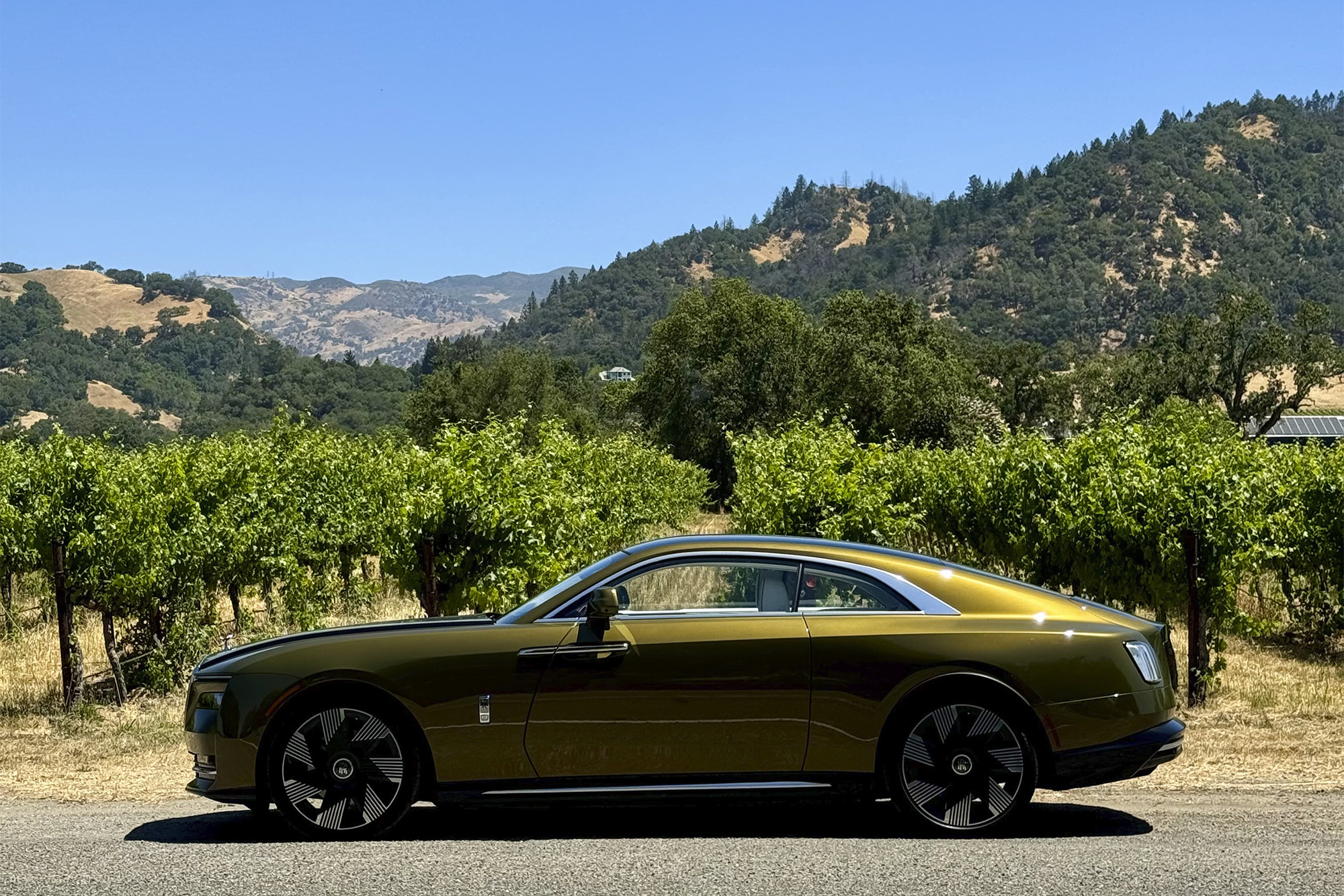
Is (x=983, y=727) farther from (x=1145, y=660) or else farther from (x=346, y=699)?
(x=346, y=699)

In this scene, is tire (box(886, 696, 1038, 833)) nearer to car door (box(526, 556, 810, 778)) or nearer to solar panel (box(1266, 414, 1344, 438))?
car door (box(526, 556, 810, 778))

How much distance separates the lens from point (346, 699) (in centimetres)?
641

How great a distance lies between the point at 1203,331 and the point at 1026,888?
77.3 metres

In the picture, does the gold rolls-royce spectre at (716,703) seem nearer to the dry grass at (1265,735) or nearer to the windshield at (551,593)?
the windshield at (551,593)

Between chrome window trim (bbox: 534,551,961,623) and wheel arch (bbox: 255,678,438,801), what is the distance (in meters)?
0.79

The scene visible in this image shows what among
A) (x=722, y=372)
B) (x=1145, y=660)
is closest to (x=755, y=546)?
(x=1145, y=660)

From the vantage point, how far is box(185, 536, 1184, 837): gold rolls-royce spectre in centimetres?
624

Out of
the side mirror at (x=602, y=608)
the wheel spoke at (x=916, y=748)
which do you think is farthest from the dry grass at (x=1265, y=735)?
the side mirror at (x=602, y=608)

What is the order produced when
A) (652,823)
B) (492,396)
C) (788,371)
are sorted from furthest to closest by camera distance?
(492,396), (788,371), (652,823)

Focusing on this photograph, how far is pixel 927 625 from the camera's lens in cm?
631

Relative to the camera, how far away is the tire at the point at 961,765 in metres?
6.27

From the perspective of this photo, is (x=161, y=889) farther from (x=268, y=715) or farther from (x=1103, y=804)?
(x=1103, y=804)

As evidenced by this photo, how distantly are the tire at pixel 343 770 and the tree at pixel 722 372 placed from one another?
5989 cm

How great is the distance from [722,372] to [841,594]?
204 feet
